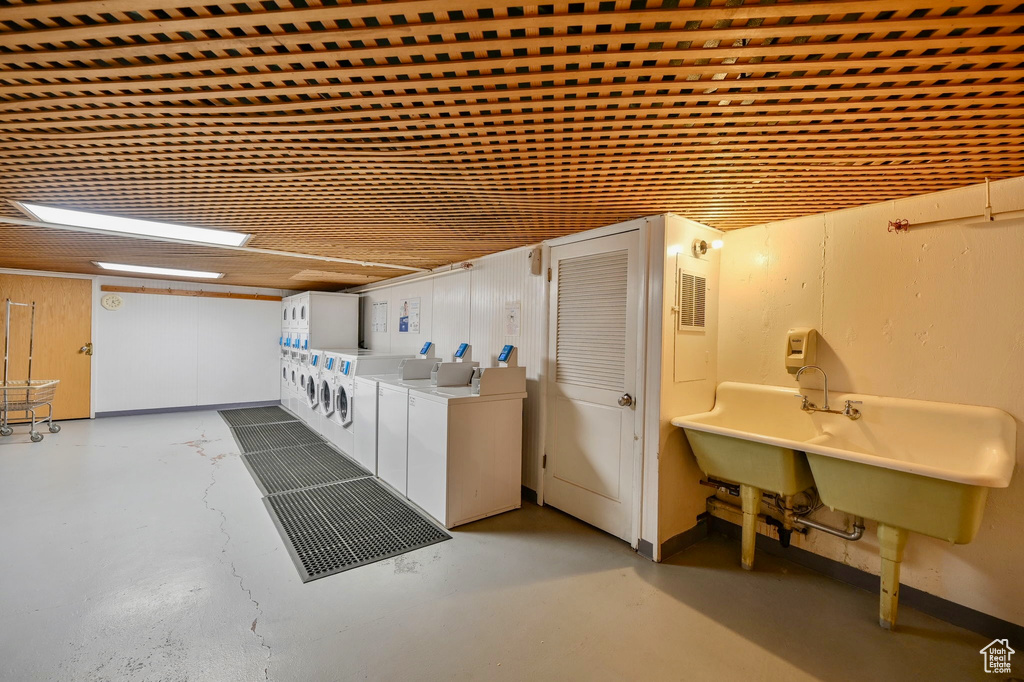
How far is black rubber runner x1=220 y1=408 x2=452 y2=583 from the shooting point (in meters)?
2.64

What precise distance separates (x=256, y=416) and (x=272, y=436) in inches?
61.4

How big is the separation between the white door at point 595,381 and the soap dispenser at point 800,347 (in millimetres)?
918

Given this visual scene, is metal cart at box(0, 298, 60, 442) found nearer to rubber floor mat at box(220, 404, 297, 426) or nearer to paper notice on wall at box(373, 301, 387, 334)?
rubber floor mat at box(220, 404, 297, 426)

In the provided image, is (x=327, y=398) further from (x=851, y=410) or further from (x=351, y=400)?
(x=851, y=410)

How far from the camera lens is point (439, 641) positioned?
1.91 meters

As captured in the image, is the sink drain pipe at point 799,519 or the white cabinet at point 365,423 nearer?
the sink drain pipe at point 799,519

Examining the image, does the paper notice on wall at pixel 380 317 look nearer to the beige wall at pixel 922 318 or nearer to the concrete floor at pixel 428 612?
the concrete floor at pixel 428 612

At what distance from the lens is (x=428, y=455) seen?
3.19m

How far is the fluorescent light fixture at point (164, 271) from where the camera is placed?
17.2 ft

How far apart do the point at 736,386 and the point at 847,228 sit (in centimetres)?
119

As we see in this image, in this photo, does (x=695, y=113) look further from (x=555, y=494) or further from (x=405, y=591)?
(x=555, y=494)

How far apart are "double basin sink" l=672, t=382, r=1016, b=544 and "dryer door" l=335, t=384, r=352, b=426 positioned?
3430 mm

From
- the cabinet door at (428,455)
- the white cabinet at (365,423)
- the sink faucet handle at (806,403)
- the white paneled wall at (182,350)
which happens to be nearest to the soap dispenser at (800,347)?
the sink faucet handle at (806,403)

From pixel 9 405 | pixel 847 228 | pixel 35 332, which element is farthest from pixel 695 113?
pixel 35 332
